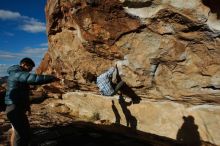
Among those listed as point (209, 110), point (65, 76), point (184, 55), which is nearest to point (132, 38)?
point (184, 55)

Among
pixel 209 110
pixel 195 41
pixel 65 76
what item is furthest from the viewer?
pixel 65 76

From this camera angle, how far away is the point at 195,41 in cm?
668

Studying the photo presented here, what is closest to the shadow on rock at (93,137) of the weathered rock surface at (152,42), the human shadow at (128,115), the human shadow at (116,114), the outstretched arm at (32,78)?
the human shadow at (128,115)

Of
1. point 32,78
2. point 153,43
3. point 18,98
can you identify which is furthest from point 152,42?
point 18,98

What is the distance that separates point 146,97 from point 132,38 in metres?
2.04

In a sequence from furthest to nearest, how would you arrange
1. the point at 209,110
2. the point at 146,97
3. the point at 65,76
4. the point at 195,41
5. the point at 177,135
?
the point at 65,76
the point at 146,97
the point at 177,135
the point at 209,110
the point at 195,41

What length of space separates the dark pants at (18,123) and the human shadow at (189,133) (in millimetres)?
4243

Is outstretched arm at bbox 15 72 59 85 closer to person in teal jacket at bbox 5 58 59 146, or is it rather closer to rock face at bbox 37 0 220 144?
person in teal jacket at bbox 5 58 59 146

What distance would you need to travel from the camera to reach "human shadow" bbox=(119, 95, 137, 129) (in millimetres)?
9203

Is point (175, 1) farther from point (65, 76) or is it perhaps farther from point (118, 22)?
point (65, 76)

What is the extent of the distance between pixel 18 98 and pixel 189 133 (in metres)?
4.69

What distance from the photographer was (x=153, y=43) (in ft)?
24.1

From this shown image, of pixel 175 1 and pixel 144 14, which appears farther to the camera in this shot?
pixel 144 14

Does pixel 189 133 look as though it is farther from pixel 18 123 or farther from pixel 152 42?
pixel 18 123
